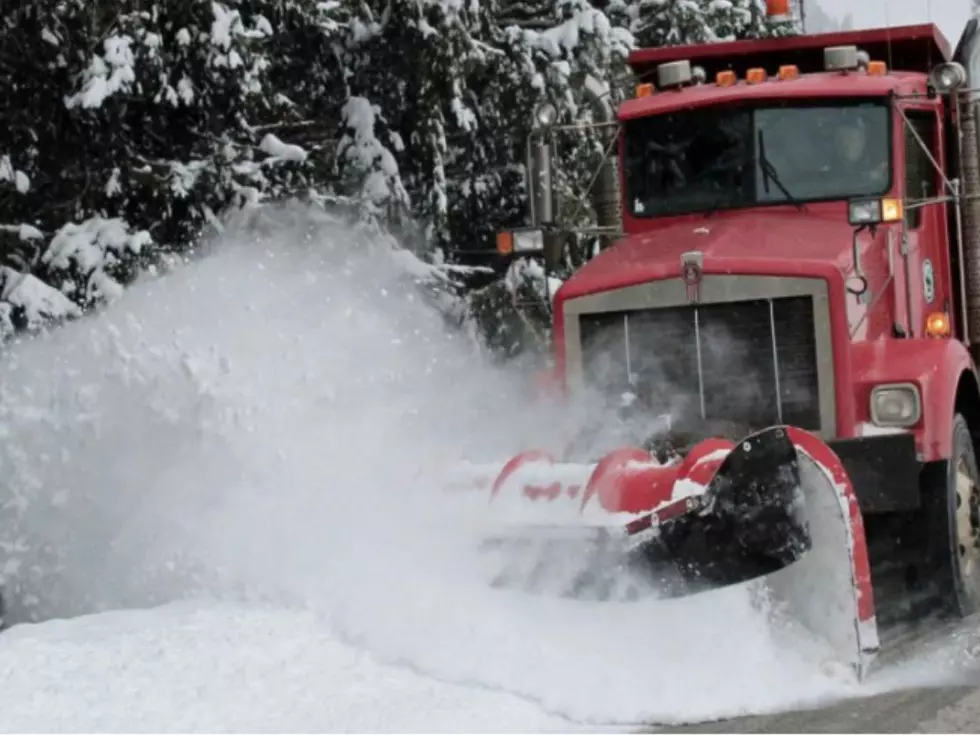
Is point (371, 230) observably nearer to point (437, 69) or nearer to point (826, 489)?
point (437, 69)

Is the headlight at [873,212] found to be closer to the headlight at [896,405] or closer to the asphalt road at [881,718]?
the headlight at [896,405]

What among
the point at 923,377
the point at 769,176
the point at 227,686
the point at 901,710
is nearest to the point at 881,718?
the point at 901,710

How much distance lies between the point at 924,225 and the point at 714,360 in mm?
1835

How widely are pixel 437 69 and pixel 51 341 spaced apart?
524 centimetres

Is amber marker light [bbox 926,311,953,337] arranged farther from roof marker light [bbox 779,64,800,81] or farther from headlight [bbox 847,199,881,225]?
roof marker light [bbox 779,64,800,81]

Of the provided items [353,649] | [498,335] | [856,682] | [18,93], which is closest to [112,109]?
[18,93]

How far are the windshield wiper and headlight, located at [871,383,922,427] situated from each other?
136 centimetres

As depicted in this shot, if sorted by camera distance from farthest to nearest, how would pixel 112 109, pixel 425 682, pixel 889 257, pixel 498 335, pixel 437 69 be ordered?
pixel 498 335 → pixel 437 69 → pixel 112 109 → pixel 889 257 → pixel 425 682

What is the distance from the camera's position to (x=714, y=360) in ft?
24.1

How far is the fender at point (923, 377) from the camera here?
7.00m

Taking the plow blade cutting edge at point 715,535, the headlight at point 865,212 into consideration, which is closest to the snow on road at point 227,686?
the plow blade cutting edge at point 715,535

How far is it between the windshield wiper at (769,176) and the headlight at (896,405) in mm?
1359

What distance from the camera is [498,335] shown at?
569 inches

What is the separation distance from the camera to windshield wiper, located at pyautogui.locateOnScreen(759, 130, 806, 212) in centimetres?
806
